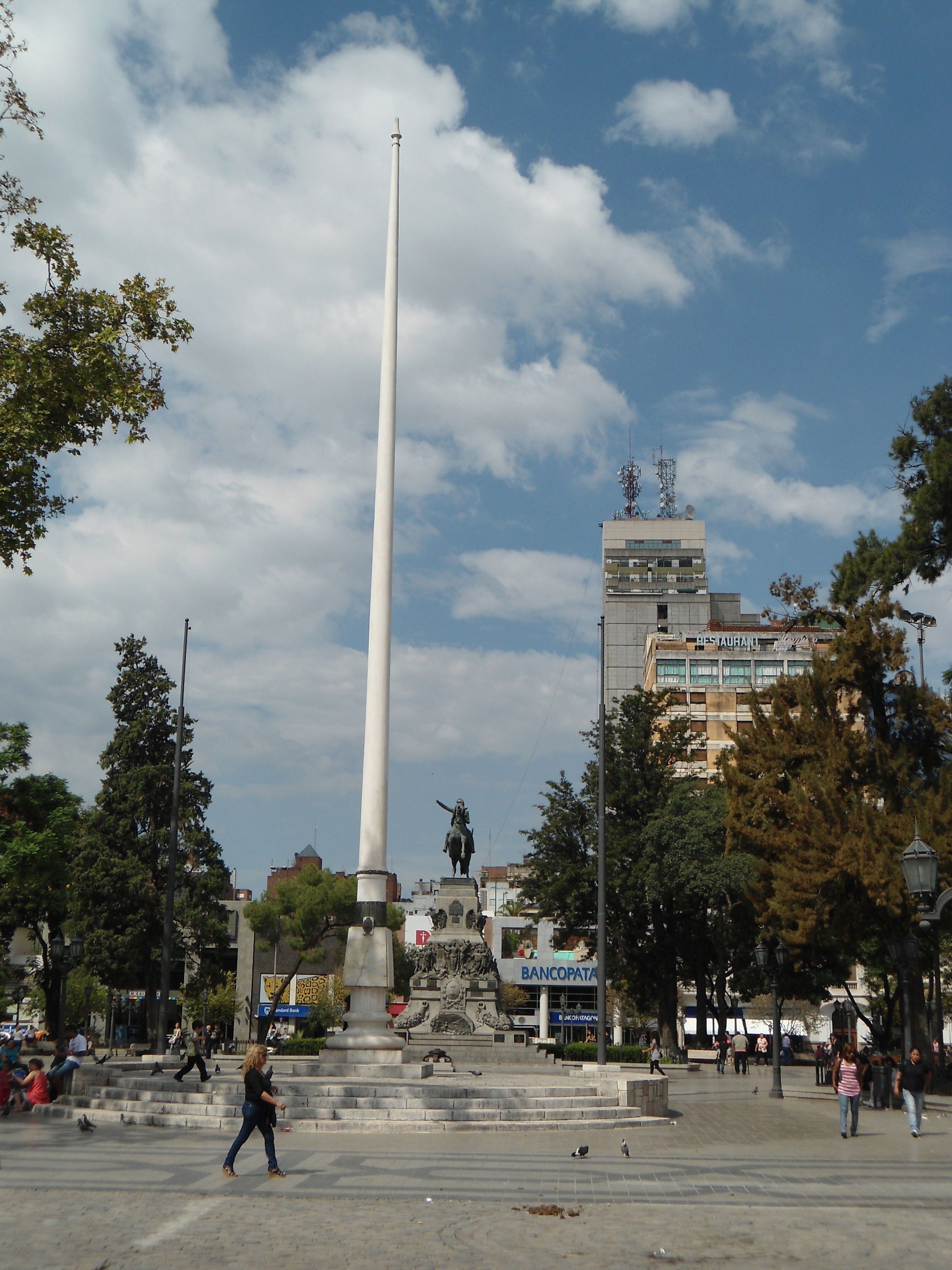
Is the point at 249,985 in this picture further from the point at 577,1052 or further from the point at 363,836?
the point at 363,836

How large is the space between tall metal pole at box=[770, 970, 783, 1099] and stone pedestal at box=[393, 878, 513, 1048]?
9.64 meters

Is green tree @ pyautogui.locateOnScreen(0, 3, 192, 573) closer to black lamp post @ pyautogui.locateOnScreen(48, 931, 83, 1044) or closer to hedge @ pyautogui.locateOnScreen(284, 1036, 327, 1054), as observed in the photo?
black lamp post @ pyautogui.locateOnScreen(48, 931, 83, 1044)

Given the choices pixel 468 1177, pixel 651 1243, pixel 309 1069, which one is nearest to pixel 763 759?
pixel 309 1069

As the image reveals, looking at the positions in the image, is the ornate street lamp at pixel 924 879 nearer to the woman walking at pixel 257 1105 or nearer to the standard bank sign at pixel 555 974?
the woman walking at pixel 257 1105

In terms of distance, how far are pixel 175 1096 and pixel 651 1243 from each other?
11145mm

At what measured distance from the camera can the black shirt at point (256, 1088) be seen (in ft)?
37.1

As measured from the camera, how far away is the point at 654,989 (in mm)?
45812

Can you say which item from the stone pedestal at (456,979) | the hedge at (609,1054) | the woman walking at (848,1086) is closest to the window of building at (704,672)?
the hedge at (609,1054)

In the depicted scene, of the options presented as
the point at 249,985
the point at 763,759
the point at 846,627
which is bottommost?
the point at 249,985

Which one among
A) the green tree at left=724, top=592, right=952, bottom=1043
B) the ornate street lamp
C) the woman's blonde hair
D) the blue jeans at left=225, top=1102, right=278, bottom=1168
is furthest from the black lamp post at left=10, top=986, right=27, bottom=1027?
the ornate street lamp

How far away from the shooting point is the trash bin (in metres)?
23.8

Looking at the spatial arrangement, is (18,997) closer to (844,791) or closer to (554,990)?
(554,990)

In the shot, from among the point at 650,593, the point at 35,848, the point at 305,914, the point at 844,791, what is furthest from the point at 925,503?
the point at 650,593

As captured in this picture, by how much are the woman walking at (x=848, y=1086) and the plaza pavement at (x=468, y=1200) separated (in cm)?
45
